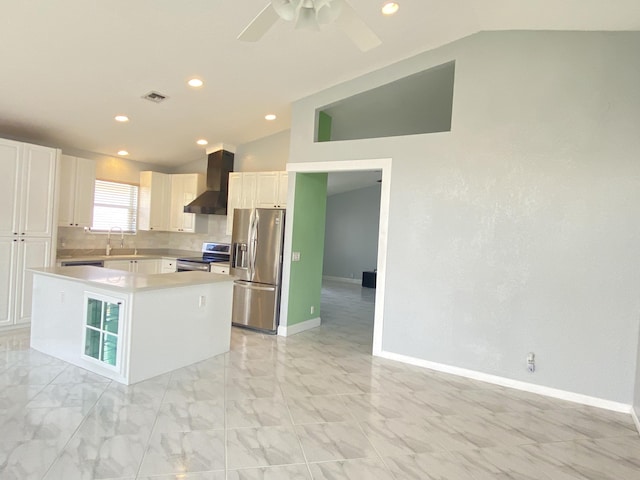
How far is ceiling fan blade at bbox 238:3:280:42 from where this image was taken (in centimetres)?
210

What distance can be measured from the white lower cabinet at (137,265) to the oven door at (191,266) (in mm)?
443

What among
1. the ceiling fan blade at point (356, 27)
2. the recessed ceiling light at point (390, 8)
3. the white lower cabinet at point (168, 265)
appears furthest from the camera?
the white lower cabinet at point (168, 265)

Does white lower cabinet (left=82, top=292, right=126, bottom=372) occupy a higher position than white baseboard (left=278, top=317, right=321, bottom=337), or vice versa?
white lower cabinet (left=82, top=292, right=126, bottom=372)

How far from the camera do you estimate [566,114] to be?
338 cm

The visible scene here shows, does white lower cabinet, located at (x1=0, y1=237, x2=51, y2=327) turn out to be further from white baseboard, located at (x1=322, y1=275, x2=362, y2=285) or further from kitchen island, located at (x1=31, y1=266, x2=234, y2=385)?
white baseboard, located at (x1=322, y1=275, x2=362, y2=285)

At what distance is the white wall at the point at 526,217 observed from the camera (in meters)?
3.20

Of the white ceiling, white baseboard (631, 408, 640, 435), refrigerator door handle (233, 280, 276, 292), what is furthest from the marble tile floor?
the white ceiling

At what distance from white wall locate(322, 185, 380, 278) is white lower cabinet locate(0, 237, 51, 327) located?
795 centimetres

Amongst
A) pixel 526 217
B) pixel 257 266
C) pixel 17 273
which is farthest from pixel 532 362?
pixel 17 273

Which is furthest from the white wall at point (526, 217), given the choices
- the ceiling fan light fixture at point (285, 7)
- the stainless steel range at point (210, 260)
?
the stainless steel range at point (210, 260)

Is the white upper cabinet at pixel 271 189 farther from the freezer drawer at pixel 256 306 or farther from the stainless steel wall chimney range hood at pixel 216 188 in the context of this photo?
the freezer drawer at pixel 256 306

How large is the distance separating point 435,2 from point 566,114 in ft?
5.21

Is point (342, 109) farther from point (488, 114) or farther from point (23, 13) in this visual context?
point (23, 13)

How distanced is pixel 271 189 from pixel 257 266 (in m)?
1.25
